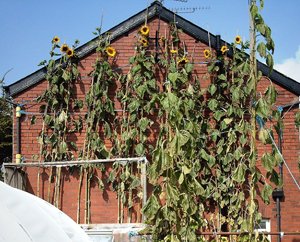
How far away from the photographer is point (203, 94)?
694cm

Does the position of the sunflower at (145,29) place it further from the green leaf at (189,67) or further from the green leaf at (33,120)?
the green leaf at (33,120)

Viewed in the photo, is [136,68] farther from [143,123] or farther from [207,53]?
[207,53]

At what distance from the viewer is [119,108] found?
6898 mm

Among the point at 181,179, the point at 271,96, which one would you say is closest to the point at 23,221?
the point at 181,179

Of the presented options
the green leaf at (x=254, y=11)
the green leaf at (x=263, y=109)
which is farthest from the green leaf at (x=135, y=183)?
the green leaf at (x=254, y=11)

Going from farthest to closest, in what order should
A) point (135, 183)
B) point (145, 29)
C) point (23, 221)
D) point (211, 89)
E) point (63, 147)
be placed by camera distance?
point (145, 29), point (211, 89), point (63, 147), point (135, 183), point (23, 221)

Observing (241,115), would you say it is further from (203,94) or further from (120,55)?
(120,55)

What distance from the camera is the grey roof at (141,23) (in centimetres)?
682

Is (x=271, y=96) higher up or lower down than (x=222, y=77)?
lower down

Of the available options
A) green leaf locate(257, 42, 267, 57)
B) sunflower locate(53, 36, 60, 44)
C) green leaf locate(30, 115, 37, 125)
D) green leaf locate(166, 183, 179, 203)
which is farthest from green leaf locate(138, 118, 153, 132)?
green leaf locate(257, 42, 267, 57)

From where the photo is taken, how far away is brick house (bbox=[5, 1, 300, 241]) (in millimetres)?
6648

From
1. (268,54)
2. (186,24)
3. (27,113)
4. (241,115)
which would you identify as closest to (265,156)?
(268,54)

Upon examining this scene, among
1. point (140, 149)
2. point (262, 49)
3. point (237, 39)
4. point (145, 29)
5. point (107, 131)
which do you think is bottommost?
point (140, 149)

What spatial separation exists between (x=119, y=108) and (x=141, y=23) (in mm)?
1663
